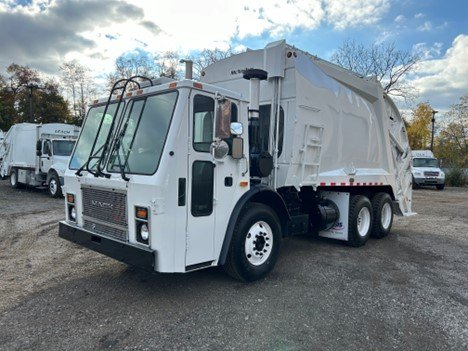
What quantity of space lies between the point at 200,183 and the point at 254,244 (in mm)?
1311

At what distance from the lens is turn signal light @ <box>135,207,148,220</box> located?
3.80 meters

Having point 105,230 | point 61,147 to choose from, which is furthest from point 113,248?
point 61,147

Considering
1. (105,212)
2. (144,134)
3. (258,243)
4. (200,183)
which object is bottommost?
(258,243)

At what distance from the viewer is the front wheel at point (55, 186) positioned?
13.9 m

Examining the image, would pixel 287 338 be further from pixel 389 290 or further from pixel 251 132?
pixel 251 132

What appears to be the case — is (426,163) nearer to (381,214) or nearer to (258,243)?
(381,214)

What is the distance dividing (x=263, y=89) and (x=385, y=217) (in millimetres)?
4482

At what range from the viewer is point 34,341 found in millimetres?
3408

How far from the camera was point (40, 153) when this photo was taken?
47.3 feet

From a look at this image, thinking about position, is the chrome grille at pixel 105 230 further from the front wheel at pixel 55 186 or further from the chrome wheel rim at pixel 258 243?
the front wheel at pixel 55 186

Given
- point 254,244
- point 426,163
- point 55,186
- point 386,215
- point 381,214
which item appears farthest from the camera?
point 426,163

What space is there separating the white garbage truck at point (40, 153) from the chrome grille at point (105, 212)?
363 inches

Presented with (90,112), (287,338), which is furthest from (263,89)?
(287,338)

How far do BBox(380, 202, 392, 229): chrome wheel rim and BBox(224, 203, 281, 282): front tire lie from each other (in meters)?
4.01
